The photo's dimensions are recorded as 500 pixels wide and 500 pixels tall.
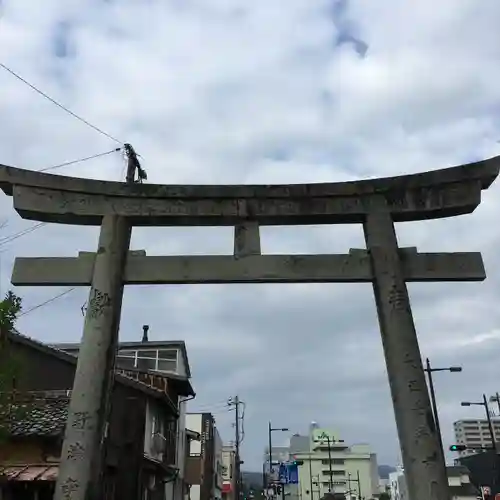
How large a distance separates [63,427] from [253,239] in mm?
8727

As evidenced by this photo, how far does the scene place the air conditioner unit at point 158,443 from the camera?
21891 mm

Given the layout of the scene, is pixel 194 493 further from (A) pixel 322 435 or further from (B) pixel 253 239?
(A) pixel 322 435

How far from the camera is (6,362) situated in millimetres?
9758

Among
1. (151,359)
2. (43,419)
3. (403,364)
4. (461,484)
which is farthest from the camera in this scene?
(461,484)

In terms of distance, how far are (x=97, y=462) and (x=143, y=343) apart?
20.9 metres

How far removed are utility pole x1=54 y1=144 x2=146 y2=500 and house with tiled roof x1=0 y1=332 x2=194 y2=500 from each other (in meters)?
2.66

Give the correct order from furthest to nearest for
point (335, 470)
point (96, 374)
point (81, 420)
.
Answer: point (335, 470) → point (96, 374) → point (81, 420)

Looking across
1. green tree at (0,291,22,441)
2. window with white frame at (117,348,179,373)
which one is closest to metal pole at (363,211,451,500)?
green tree at (0,291,22,441)

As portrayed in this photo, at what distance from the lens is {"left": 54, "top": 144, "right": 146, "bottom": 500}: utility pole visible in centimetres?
748

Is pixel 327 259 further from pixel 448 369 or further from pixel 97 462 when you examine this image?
pixel 448 369

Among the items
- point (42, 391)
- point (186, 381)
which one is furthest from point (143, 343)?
point (42, 391)

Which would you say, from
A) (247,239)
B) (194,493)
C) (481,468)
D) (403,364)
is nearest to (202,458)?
(194,493)

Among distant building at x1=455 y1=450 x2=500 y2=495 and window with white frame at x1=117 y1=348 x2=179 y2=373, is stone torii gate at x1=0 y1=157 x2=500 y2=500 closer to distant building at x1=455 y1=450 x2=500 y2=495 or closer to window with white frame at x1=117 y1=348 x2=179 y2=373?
window with white frame at x1=117 y1=348 x2=179 y2=373

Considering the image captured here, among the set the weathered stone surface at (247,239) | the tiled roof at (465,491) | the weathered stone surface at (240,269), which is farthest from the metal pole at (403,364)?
the tiled roof at (465,491)
